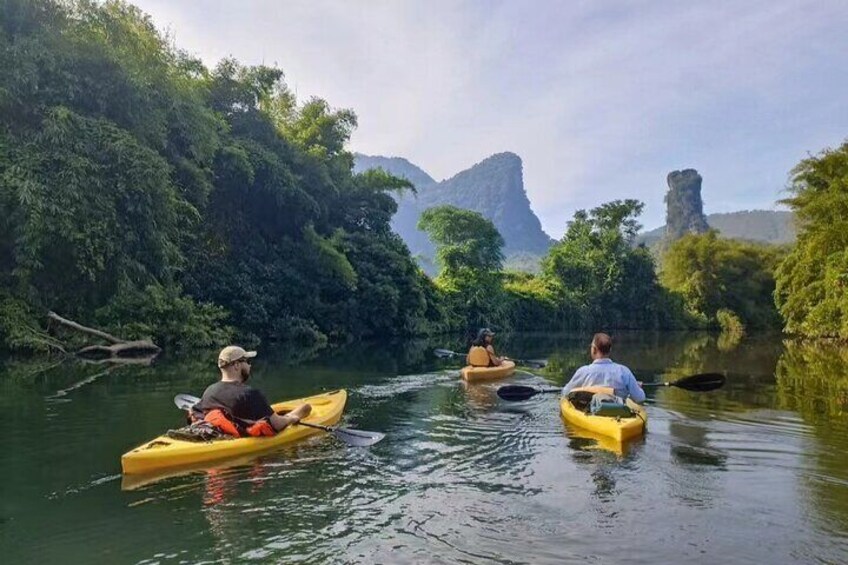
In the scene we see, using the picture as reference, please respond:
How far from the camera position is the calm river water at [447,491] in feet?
14.2

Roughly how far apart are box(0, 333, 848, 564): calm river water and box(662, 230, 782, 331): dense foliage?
Answer: 4188cm

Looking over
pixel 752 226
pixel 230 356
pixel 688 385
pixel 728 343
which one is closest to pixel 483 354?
pixel 688 385

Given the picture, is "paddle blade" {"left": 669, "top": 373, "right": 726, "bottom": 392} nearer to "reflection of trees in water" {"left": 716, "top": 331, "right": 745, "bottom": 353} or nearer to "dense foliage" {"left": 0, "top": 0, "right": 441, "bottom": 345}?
"dense foliage" {"left": 0, "top": 0, "right": 441, "bottom": 345}

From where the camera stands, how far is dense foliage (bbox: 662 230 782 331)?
49406mm

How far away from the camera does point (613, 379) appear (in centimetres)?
823

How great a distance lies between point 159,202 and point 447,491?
14.4m

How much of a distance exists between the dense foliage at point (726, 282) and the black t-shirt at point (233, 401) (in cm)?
4740

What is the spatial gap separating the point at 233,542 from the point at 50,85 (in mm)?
16038

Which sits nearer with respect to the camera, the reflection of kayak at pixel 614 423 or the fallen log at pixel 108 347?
the reflection of kayak at pixel 614 423

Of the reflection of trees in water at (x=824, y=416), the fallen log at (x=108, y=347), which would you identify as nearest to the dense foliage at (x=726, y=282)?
the reflection of trees in water at (x=824, y=416)

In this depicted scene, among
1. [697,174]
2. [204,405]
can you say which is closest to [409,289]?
[204,405]

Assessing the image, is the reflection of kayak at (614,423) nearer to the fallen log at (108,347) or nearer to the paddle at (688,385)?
the paddle at (688,385)

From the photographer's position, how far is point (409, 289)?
31344 mm

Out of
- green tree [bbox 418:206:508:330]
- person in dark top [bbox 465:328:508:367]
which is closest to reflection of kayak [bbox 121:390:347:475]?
person in dark top [bbox 465:328:508:367]
